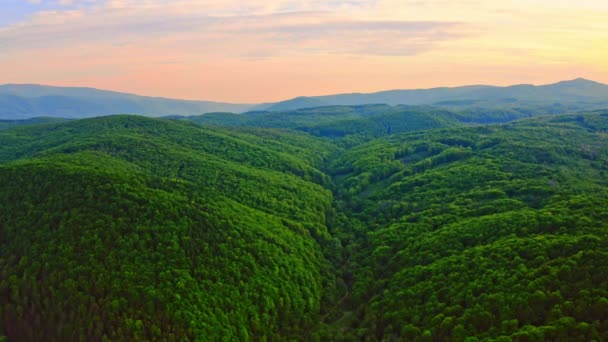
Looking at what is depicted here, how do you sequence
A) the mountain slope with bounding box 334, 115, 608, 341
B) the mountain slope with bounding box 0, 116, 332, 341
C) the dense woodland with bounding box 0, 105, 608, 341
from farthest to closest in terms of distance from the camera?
the mountain slope with bounding box 0, 116, 332, 341
the dense woodland with bounding box 0, 105, 608, 341
the mountain slope with bounding box 334, 115, 608, 341

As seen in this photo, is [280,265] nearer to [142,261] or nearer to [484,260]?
[142,261]

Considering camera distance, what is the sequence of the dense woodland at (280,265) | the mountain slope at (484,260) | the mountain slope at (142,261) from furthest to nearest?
the mountain slope at (142,261) < the dense woodland at (280,265) < the mountain slope at (484,260)

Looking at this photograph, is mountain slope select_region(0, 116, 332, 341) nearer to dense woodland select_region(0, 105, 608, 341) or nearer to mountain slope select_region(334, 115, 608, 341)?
dense woodland select_region(0, 105, 608, 341)

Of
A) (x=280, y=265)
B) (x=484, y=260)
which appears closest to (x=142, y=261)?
(x=280, y=265)

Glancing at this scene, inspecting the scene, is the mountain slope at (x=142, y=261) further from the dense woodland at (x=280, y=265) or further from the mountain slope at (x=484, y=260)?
the mountain slope at (x=484, y=260)

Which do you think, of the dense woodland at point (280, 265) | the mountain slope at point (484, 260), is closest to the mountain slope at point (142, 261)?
the dense woodland at point (280, 265)

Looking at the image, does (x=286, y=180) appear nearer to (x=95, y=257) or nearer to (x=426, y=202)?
(x=426, y=202)

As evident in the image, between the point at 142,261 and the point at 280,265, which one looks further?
the point at 280,265

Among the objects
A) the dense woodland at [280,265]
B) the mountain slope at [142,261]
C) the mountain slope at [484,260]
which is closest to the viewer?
the mountain slope at [484,260]

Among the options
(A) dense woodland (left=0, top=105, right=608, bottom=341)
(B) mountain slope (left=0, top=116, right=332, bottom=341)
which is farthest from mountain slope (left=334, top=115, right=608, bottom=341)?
(B) mountain slope (left=0, top=116, right=332, bottom=341)

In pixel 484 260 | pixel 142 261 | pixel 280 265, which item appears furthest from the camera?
pixel 280 265

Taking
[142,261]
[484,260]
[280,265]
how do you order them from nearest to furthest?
[142,261] < [484,260] < [280,265]

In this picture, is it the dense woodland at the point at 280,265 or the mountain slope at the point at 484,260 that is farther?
the dense woodland at the point at 280,265
